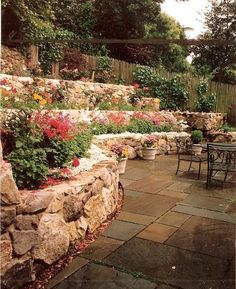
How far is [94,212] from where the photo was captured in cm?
429

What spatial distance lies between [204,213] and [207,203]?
1.72 ft

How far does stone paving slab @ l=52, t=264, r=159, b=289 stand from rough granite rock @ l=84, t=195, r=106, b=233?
2.80ft

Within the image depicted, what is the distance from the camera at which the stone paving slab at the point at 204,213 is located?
4.82 metres

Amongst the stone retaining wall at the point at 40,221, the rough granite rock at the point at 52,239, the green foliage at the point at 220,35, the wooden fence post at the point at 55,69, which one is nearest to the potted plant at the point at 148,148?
the wooden fence post at the point at 55,69

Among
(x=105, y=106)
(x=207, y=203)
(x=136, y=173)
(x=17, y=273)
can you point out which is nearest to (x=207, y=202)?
(x=207, y=203)

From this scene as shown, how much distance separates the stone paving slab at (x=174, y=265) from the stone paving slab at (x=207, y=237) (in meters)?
0.15

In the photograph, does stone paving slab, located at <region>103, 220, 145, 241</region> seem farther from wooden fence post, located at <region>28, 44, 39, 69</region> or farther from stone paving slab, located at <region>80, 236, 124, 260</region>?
wooden fence post, located at <region>28, 44, 39, 69</region>

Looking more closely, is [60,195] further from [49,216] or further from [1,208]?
[1,208]

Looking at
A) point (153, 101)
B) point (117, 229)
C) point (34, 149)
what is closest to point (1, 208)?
point (34, 149)

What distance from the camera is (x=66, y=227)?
3.61m

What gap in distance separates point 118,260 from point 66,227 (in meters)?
0.59

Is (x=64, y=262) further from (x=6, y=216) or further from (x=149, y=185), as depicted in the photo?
(x=149, y=185)

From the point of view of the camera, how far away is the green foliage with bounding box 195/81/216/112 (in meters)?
14.9

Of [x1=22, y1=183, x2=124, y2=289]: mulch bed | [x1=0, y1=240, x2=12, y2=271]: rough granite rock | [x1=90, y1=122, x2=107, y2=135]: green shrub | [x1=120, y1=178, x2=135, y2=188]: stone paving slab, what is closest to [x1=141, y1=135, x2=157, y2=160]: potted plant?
[x1=90, y1=122, x2=107, y2=135]: green shrub
